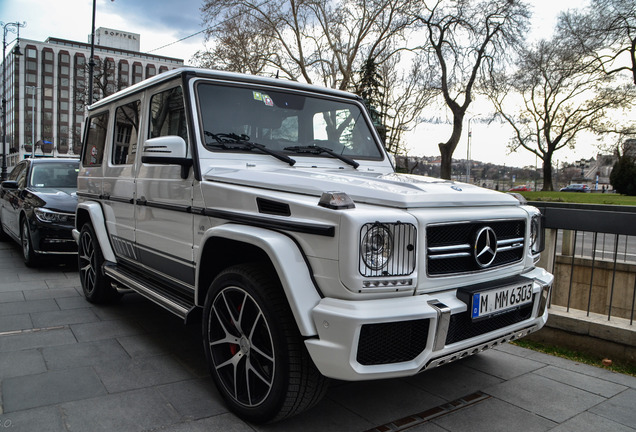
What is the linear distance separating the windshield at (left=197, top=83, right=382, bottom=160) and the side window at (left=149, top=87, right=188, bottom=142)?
20cm

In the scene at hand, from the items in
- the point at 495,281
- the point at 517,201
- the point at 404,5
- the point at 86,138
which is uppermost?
the point at 404,5

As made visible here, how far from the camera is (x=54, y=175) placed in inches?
326

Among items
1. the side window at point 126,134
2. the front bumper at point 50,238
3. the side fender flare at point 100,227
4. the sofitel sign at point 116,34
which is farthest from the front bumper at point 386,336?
the sofitel sign at point 116,34

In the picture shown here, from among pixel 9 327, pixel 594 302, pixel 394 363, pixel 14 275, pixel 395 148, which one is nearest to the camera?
pixel 394 363

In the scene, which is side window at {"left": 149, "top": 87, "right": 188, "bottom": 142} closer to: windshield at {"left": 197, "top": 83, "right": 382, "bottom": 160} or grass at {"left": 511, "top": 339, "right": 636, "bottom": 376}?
windshield at {"left": 197, "top": 83, "right": 382, "bottom": 160}

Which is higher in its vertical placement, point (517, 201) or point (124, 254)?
point (517, 201)

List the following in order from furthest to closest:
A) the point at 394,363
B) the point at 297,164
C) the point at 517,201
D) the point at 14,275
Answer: the point at 14,275
the point at 297,164
the point at 517,201
the point at 394,363

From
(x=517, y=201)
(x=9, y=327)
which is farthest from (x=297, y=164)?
(x=9, y=327)

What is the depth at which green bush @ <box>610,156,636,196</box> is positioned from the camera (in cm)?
3300

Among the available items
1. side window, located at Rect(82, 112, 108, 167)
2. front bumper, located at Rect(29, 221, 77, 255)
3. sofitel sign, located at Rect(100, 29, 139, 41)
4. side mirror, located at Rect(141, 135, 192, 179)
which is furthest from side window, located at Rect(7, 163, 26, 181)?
sofitel sign, located at Rect(100, 29, 139, 41)

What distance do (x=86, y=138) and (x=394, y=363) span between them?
196 inches

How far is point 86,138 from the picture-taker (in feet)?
19.3

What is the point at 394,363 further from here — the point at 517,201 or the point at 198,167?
the point at 198,167

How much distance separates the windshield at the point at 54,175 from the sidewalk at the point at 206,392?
405cm
